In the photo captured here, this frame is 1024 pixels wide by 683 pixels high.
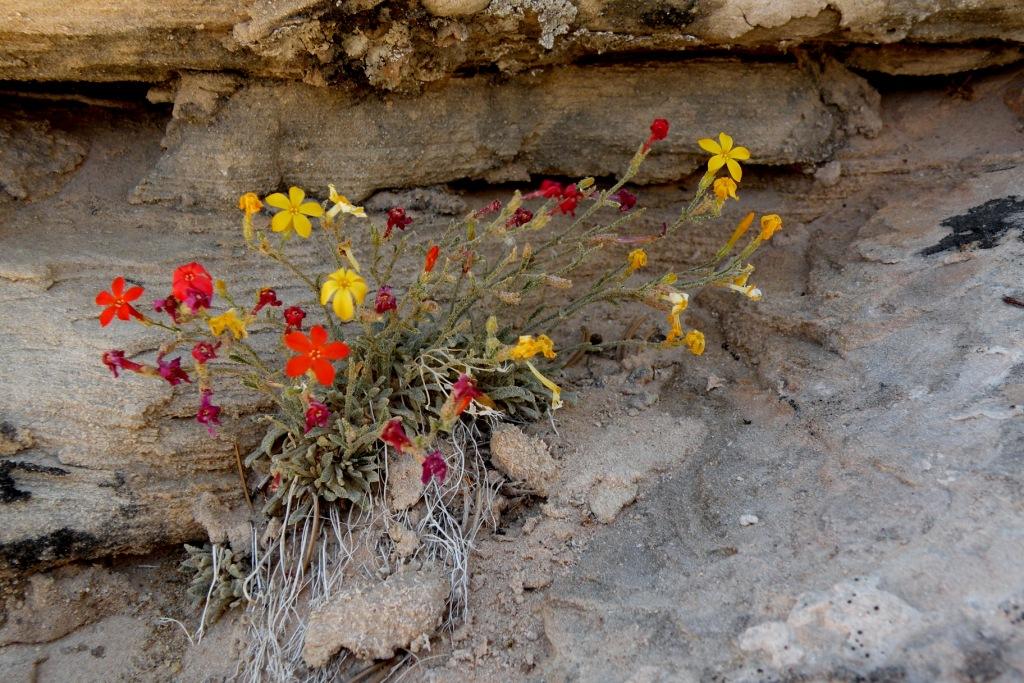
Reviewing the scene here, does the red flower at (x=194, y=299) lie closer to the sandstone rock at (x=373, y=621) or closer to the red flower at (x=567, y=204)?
the sandstone rock at (x=373, y=621)

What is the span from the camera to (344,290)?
6.19 feet

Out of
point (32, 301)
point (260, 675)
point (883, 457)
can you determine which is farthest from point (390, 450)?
point (883, 457)

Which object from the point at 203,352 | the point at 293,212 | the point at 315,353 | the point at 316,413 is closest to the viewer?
the point at 315,353

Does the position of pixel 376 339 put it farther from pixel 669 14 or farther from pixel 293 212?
pixel 669 14

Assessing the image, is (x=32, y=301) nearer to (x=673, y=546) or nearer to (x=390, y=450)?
(x=390, y=450)

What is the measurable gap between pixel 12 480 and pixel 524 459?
1452 mm

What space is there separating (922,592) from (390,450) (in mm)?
1422

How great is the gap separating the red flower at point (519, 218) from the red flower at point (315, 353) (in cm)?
72

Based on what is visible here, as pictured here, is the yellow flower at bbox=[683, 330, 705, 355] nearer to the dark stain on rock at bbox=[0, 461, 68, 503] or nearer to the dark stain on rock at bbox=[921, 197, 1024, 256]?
the dark stain on rock at bbox=[921, 197, 1024, 256]

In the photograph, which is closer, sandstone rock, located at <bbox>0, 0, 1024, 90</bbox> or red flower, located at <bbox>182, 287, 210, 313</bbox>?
red flower, located at <bbox>182, 287, 210, 313</bbox>

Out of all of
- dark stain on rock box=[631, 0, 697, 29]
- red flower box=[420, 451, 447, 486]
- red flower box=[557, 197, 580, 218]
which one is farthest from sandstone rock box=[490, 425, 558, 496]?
dark stain on rock box=[631, 0, 697, 29]

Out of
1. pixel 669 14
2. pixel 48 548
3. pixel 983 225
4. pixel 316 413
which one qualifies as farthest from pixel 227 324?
pixel 983 225

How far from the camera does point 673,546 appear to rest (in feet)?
6.68

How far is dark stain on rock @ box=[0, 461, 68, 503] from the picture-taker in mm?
2232
